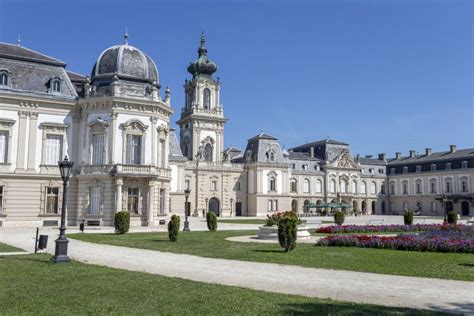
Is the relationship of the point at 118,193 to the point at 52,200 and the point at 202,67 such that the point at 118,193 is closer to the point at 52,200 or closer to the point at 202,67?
the point at 52,200

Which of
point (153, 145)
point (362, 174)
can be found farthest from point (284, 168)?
point (153, 145)

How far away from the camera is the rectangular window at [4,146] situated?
3338 cm

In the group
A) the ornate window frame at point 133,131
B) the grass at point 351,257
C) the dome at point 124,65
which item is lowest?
the grass at point 351,257

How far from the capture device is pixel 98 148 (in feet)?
116

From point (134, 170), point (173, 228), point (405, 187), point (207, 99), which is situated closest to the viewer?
point (173, 228)

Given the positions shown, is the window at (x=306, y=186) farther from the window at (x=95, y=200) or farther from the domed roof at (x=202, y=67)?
the window at (x=95, y=200)

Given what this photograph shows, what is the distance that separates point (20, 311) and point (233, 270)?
6211 mm

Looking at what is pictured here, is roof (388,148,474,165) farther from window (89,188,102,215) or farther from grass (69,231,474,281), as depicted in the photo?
grass (69,231,474,281)

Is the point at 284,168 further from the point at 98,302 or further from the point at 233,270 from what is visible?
the point at 98,302

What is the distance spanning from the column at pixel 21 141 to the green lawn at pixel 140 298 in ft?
78.8

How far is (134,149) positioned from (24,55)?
11553mm

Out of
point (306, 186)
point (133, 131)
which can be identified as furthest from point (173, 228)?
point (306, 186)

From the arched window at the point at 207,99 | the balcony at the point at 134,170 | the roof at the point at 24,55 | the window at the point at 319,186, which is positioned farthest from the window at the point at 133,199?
the window at the point at 319,186

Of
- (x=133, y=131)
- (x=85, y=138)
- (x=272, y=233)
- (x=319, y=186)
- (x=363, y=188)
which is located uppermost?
(x=133, y=131)
